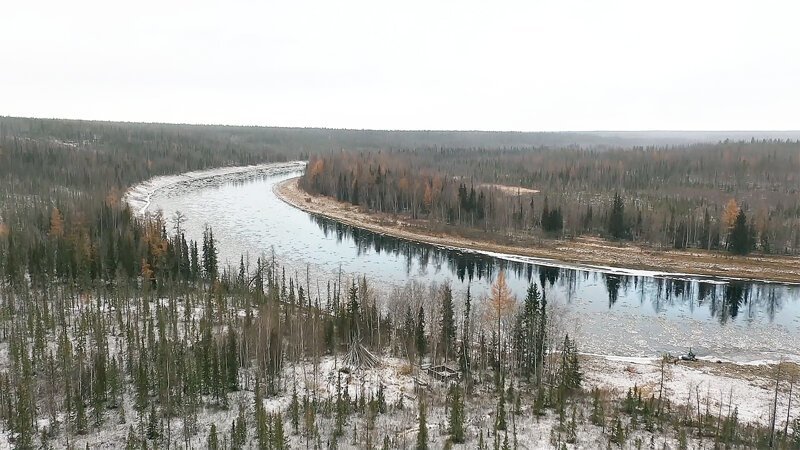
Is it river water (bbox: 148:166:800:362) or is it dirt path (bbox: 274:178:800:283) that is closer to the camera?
river water (bbox: 148:166:800:362)

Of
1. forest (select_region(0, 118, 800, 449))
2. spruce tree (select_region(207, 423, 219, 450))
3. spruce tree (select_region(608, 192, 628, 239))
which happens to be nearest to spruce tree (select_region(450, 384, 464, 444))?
forest (select_region(0, 118, 800, 449))

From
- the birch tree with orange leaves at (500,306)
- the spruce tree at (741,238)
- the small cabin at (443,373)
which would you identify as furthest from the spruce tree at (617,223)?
the small cabin at (443,373)

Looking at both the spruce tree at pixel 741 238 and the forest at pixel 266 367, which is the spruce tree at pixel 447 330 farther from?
the spruce tree at pixel 741 238

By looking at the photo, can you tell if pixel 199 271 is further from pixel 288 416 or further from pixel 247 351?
pixel 288 416

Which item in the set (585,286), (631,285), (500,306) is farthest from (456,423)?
(631,285)

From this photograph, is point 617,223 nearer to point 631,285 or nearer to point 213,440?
point 631,285

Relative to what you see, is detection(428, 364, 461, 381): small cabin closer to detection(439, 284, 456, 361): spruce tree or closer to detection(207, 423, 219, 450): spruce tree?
detection(439, 284, 456, 361): spruce tree
